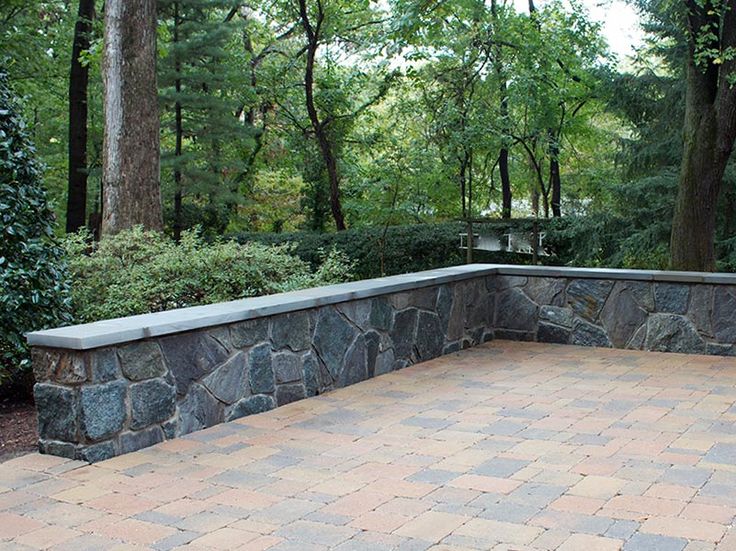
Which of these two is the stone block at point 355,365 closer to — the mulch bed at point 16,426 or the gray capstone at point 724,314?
Answer: the mulch bed at point 16,426

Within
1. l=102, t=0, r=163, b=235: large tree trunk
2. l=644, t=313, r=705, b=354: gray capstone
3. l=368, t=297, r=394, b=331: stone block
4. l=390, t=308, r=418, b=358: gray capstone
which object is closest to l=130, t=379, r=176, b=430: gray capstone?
l=368, t=297, r=394, b=331: stone block

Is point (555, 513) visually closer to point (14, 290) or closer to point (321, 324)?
point (321, 324)

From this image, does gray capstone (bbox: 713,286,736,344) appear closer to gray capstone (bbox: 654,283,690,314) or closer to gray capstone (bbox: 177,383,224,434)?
gray capstone (bbox: 654,283,690,314)

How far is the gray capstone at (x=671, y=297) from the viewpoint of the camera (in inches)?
275

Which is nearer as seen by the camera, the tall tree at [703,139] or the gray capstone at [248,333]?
the gray capstone at [248,333]

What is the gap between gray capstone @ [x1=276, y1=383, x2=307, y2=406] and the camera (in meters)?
5.23

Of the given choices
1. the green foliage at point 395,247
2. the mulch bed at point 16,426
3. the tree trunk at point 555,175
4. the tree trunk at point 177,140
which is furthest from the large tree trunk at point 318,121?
the mulch bed at point 16,426

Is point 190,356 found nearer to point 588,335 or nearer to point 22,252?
point 22,252

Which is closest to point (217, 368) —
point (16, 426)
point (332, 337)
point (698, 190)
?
point (332, 337)

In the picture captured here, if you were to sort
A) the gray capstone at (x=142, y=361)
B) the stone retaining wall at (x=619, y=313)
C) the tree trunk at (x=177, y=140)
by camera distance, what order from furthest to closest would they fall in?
the tree trunk at (x=177, y=140) < the stone retaining wall at (x=619, y=313) < the gray capstone at (x=142, y=361)

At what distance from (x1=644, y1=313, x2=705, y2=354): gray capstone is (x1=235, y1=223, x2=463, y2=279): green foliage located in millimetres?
7170

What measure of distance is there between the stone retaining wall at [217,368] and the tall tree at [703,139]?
12.0 ft

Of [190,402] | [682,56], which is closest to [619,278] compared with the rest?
[190,402]

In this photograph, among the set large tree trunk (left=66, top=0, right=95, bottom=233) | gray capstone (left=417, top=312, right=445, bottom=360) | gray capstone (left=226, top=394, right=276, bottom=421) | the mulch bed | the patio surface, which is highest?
large tree trunk (left=66, top=0, right=95, bottom=233)
